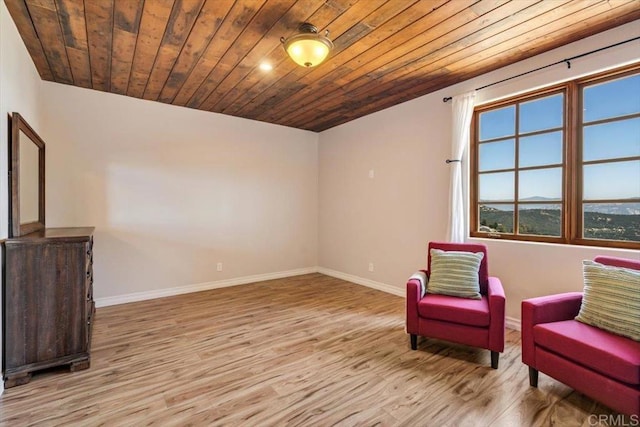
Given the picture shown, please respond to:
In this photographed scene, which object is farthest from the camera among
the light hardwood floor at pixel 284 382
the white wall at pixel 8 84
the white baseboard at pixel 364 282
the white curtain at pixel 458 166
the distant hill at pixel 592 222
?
the white baseboard at pixel 364 282

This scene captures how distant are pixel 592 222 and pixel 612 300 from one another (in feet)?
3.42

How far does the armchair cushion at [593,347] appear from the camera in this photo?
Result: 160 centimetres

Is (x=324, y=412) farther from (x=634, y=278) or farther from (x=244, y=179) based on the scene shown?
(x=244, y=179)

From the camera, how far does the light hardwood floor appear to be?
71.5 inches

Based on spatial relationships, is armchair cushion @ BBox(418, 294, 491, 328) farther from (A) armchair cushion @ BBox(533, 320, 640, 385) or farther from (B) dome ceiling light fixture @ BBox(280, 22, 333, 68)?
(B) dome ceiling light fixture @ BBox(280, 22, 333, 68)

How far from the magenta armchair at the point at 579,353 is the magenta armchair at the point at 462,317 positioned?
195 millimetres

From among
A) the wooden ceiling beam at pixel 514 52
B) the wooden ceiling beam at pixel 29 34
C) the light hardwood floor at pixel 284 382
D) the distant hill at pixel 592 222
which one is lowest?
the light hardwood floor at pixel 284 382

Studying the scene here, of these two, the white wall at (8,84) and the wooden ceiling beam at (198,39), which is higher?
the wooden ceiling beam at (198,39)

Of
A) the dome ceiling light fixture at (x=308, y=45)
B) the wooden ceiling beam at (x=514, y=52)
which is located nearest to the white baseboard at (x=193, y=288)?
the wooden ceiling beam at (x=514, y=52)

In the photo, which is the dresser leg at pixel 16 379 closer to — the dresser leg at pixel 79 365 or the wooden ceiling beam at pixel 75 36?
the dresser leg at pixel 79 365

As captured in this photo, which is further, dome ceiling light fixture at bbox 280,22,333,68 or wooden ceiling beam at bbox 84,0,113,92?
dome ceiling light fixture at bbox 280,22,333,68

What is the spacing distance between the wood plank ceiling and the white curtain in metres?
0.35

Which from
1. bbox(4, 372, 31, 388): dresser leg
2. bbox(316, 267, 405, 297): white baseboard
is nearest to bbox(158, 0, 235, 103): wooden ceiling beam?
bbox(4, 372, 31, 388): dresser leg

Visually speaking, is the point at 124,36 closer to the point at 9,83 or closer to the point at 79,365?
the point at 9,83
